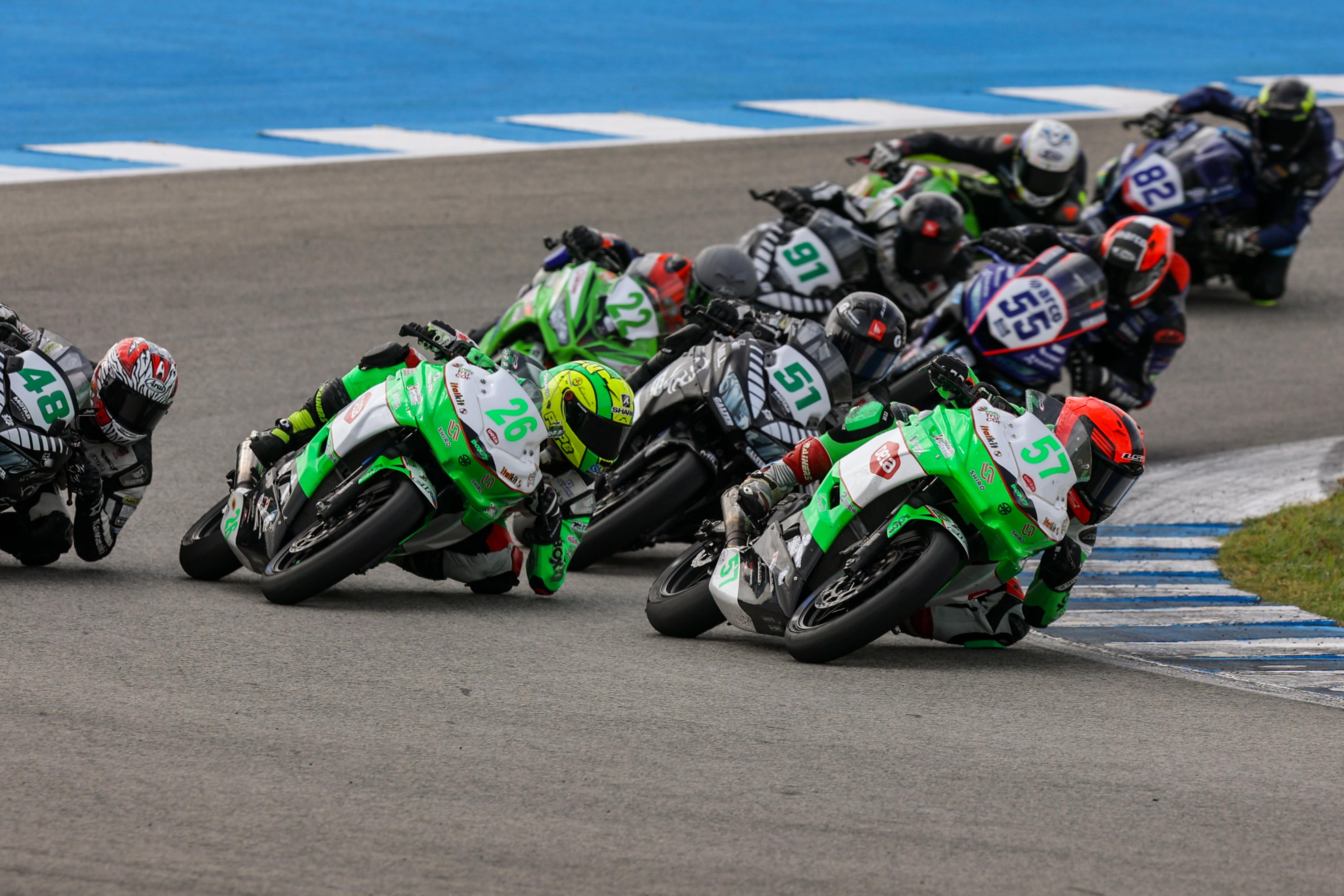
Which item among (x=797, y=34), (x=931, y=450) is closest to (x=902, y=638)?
(x=931, y=450)

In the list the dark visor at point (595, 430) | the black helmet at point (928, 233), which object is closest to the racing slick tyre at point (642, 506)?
the dark visor at point (595, 430)

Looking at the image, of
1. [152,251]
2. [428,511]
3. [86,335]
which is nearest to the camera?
[428,511]

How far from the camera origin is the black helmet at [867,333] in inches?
330

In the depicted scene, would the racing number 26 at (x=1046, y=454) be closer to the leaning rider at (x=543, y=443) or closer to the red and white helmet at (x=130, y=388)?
the leaning rider at (x=543, y=443)

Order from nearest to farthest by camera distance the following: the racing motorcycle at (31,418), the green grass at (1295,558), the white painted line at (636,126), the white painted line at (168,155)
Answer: the racing motorcycle at (31,418)
the green grass at (1295,558)
the white painted line at (168,155)
the white painted line at (636,126)

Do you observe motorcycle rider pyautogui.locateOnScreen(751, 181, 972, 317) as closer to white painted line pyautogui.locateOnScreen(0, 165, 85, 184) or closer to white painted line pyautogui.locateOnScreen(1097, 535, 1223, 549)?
white painted line pyautogui.locateOnScreen(1097, 535, 1223, 549)

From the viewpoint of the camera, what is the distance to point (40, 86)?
19844 mm

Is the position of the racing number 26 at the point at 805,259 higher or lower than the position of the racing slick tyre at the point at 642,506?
higher

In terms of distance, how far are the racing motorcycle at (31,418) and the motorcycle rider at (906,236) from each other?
16.8 ft

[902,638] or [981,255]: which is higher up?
[981,255]

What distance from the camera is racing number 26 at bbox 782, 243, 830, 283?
1112 cm

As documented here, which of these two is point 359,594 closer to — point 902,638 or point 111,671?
point 111,671

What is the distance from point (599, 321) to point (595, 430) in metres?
2.61

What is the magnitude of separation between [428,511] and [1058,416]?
2.45m
